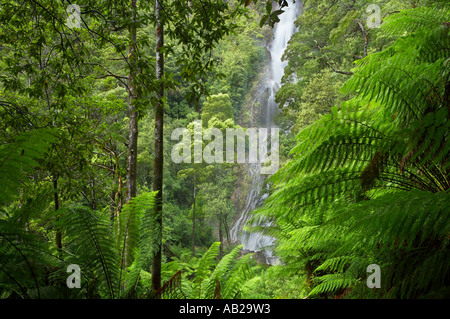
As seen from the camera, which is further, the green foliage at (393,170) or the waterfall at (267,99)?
the waterfall at (267,99)

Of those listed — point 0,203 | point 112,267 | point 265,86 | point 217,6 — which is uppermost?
point 265,86

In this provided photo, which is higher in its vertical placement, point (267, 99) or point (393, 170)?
point (267, 99)

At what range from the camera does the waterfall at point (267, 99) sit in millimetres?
16156

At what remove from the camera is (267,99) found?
20625mm

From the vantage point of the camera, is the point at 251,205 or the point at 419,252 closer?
the point at 419,252

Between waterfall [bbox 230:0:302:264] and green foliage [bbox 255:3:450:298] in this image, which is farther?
waterfall [bbox 230:0:302:264]

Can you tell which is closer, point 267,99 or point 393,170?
point 393,170

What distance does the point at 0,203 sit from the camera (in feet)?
3.82

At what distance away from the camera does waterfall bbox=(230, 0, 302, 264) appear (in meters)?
16.2

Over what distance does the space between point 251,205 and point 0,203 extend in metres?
16.0

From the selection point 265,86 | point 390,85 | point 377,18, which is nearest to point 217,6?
point 390,85
